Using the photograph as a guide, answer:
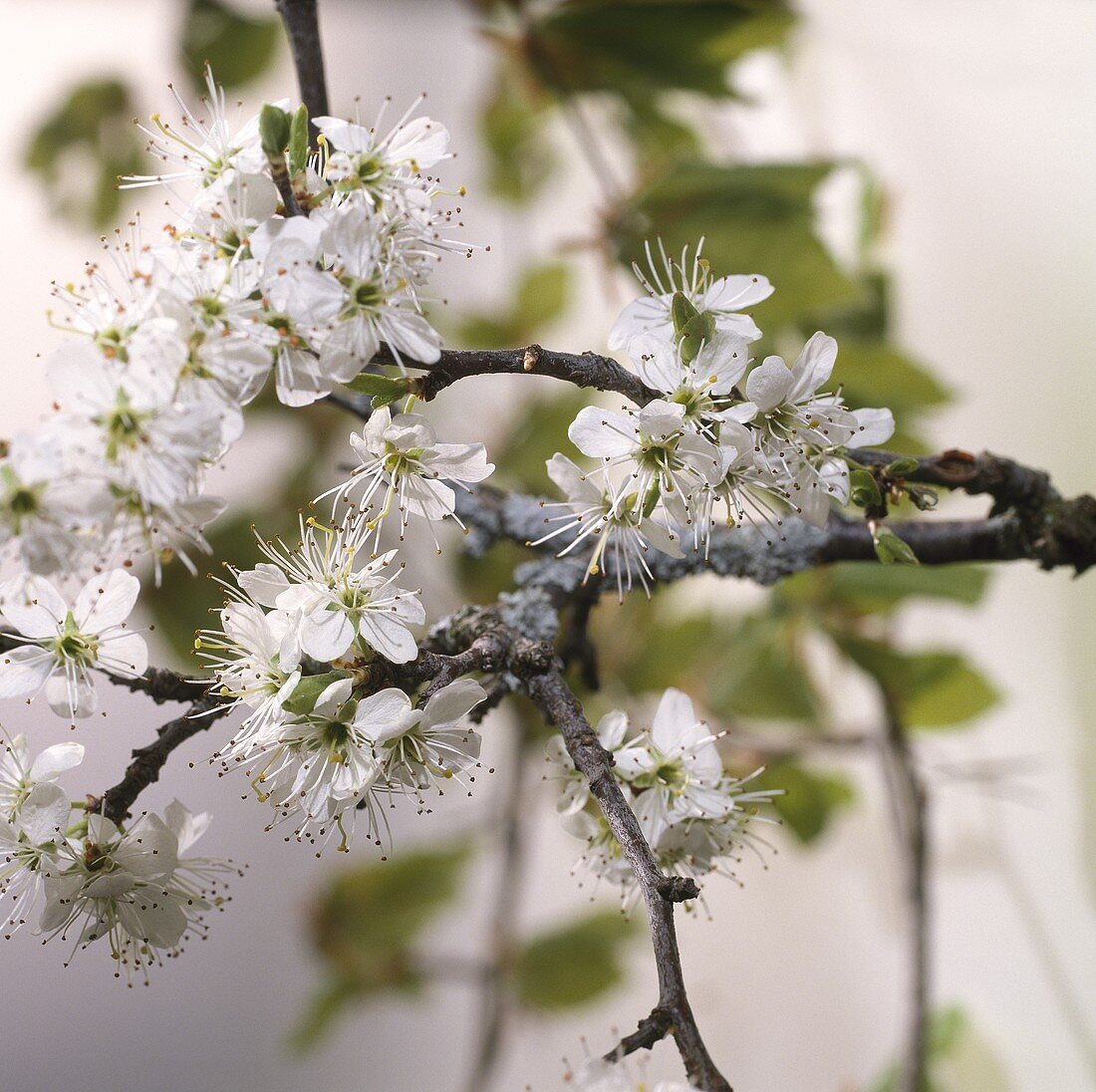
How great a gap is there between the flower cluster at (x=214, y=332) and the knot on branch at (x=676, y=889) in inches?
6.6

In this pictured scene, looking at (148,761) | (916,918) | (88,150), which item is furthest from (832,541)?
(88,150)

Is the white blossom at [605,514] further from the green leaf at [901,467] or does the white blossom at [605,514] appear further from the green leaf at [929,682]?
the green leaf at [929,682]

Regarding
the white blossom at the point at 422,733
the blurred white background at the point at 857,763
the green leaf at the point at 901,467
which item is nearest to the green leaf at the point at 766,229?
the blurred white background at the point at 857,763

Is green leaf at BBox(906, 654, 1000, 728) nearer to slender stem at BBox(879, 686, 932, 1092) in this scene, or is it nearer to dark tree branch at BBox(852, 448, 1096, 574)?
slender stem at BBox(879, 686, 932, 1092)

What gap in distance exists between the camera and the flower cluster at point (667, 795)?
335 millimetres

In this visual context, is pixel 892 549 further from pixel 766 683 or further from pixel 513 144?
pixel 513 144

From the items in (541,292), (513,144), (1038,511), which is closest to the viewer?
(1038,511)

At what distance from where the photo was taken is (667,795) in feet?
1.12

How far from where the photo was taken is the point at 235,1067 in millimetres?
1071

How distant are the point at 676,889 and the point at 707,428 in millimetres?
137

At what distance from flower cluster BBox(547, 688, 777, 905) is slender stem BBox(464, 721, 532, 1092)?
0.62m

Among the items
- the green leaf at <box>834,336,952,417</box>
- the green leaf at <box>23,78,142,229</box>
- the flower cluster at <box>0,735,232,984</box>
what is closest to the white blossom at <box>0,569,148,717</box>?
the flower cluster at <box>0,735,232,984</box>

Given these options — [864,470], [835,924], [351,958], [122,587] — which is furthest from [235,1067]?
[864,470]

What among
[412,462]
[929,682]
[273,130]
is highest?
[273,130]
